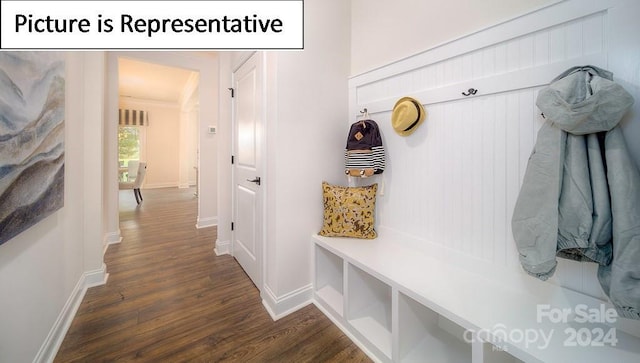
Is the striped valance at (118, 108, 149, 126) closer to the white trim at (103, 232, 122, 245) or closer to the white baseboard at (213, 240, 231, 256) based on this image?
the white trim at (103, 232, 122, 245)

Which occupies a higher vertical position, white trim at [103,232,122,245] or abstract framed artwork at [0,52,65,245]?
abstract framed artwork at [0,52,65,245]

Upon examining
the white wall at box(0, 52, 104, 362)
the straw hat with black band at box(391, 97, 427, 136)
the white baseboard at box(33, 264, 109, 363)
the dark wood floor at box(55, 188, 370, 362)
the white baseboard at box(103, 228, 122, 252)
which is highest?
the straw hat with black band at box(391, 97, 427, 136)

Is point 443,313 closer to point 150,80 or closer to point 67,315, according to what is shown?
point 67,315

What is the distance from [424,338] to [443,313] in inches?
15.3

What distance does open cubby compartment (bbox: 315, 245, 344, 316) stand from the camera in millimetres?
1576

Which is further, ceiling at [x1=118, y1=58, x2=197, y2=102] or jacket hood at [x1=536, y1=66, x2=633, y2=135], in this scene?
ceiling at [x1=118, y1=58, x2=197, y2=102]

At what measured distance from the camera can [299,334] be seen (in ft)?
4.33

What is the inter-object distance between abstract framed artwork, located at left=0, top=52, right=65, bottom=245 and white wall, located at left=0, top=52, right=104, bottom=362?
0.39 feet

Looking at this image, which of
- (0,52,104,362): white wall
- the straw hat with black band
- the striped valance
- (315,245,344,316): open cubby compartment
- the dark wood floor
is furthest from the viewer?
the striped valance

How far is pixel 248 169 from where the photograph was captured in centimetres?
189

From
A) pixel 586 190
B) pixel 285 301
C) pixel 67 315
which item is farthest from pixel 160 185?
pixel 586 190

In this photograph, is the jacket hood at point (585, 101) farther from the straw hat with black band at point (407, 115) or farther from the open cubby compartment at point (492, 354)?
the open cubby compartment at point (492, 354)

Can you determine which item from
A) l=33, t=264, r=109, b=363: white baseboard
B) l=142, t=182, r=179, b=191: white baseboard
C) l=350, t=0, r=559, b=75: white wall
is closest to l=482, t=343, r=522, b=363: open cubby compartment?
l=350, t=0, r=559, b=75: white wall

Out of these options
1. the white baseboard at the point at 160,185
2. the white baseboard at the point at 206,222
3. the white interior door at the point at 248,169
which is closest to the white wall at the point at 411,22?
the white interior door at the point at 248,169
